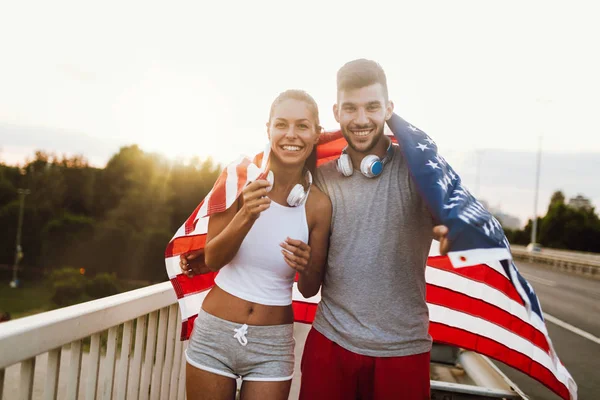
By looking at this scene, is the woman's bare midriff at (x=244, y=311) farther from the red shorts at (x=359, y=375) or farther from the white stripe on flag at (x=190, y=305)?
the white stripe on flag at (x=190, y=305)

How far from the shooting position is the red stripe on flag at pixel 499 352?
320cm

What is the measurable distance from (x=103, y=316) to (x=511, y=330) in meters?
2.40

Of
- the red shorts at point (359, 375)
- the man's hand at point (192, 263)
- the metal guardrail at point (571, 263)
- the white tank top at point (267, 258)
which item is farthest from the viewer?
the metal guardrail at point (571, 263)

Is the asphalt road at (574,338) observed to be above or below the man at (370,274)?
below

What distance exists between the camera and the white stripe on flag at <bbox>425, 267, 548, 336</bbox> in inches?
130

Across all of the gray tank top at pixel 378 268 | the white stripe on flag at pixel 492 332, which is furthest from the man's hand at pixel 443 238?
the white stripe on flag at pixel 492 332

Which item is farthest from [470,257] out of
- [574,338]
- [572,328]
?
[572,328]

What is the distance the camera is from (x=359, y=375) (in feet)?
8.19

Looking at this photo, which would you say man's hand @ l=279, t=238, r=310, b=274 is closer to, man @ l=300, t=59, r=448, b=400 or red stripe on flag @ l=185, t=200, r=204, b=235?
man @ l=300, t=59, r=448, b=400

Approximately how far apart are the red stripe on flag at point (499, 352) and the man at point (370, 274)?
1043mm

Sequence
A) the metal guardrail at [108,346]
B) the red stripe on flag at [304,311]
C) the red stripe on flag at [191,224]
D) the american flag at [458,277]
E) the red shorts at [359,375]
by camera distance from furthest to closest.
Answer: the red stripe on flag at [304,311] < the red stripe on flag at [191,224] < the red shorts at [359,375] < the american flag at [458,277] < the metal guardrail at [108,346]

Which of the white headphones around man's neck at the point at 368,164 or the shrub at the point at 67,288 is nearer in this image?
the white headphones around man's neck at the point at 368,164

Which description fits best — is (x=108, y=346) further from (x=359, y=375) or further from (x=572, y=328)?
(x=572, y=328)

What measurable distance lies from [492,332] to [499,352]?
159mm
